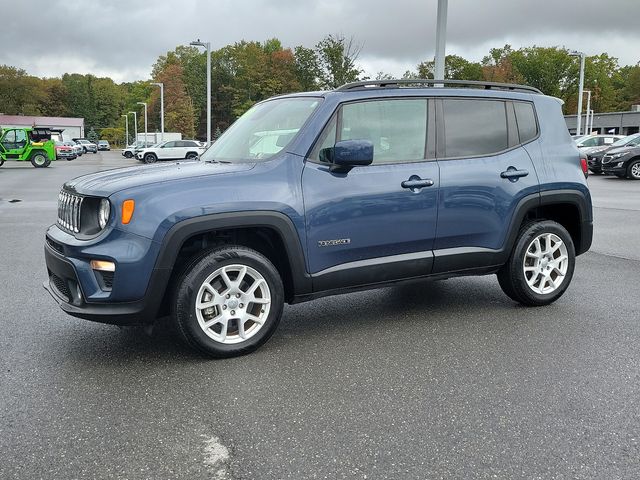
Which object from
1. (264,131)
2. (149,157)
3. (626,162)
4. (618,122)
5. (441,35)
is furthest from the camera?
(618,122)

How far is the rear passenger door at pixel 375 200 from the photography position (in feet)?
14.5

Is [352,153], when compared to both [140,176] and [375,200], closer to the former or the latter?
[375,200]

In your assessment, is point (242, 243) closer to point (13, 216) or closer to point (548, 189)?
point (548, 189)

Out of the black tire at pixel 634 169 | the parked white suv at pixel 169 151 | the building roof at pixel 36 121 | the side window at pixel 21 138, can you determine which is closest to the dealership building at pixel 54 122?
the building roof at pixel 36 121

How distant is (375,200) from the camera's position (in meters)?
4.55

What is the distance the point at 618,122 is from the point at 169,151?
50.1 m

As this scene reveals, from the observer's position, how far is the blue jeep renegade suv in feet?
13.1

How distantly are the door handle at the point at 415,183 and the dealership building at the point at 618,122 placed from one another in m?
66.0

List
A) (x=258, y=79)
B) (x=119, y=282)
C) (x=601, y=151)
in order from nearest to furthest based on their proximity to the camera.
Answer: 1. (x=119, y=282)
2. (x=601, y=151)
3. (x=258, y=79)

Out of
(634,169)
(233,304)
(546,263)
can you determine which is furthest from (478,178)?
(634,169)

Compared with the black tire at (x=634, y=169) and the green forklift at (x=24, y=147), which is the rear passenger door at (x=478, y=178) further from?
the green forklift at (x=24, y=147)

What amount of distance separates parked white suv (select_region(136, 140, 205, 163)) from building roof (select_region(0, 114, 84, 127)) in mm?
63376

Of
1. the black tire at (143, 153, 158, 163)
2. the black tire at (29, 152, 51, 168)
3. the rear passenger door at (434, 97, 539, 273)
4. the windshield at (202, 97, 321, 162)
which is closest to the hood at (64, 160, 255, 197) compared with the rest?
the windshield at (202, 97, 321, 162)

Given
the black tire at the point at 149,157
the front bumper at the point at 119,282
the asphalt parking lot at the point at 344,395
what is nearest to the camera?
the asphalt parking lot at the point at 344,395
